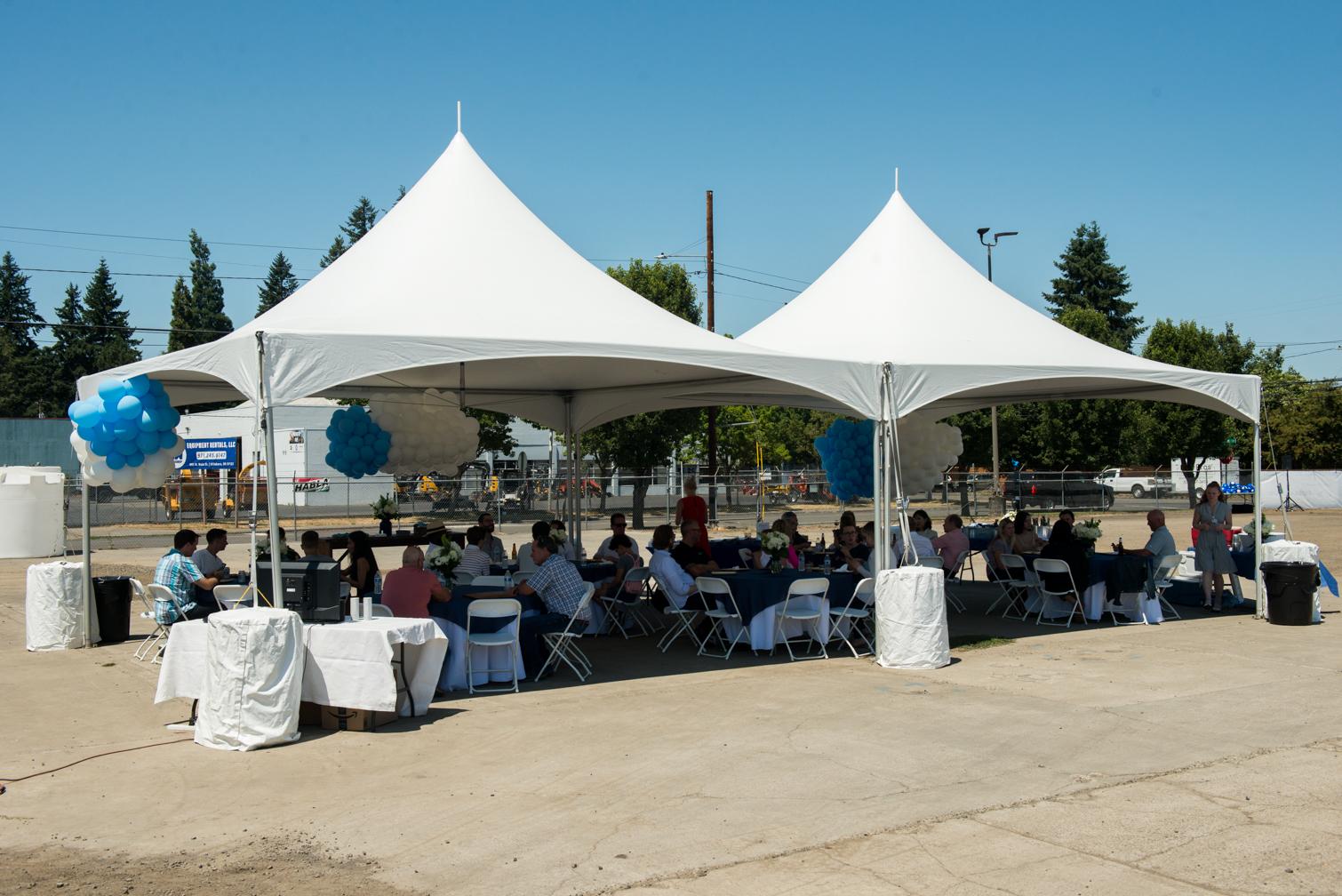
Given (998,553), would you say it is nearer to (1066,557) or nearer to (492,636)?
(1066,557)

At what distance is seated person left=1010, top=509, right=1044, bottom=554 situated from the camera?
13148 mm

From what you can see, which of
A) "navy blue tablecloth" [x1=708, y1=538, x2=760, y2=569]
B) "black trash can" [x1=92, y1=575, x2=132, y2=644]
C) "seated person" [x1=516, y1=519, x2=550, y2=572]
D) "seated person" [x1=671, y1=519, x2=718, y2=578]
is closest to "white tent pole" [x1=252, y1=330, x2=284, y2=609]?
"seated person" [x1=671, y1=519, x2=718, y2=578]

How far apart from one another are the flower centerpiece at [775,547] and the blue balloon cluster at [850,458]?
5.46m

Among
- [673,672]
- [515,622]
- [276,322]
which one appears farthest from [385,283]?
[673,672]

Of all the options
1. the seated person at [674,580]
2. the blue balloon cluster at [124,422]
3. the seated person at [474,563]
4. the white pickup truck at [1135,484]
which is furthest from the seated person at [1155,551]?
the white pickup truck at [1135,484]

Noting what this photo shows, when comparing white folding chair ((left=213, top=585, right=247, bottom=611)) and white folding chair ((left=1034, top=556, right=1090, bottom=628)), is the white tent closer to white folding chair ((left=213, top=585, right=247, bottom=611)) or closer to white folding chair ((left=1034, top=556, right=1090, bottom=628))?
white folding chair ((left=1034, top=556, right=1090, bottom=628))

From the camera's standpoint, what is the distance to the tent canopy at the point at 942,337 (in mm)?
10883

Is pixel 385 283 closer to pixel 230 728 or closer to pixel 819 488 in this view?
pixel 230 728

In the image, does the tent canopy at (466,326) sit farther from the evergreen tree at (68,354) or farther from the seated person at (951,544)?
the evergreen tree at (68,354)

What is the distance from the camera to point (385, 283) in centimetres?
981

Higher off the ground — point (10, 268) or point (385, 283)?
point (10, 268)

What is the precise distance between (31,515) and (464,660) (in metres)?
17.7

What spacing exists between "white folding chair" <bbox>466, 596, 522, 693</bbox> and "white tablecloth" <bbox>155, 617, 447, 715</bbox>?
2.47 ft

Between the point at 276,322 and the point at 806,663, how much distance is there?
505 cm
